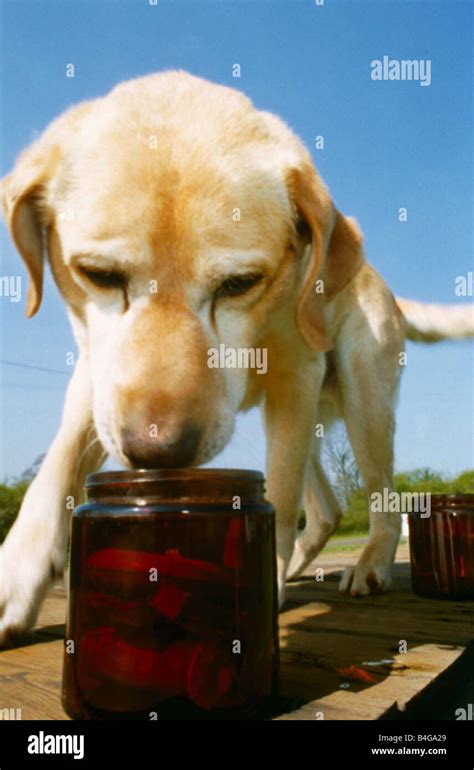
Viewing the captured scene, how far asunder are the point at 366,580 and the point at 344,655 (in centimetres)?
85

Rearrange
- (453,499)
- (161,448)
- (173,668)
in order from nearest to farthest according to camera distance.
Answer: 1. (173,668)
2. (161,448)
3. (453,499)

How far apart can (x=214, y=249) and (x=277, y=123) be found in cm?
57

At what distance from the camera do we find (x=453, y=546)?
172 cm

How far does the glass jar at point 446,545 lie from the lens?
5.57 ft

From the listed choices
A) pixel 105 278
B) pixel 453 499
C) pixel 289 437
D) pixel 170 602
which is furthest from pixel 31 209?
pixel 453 499

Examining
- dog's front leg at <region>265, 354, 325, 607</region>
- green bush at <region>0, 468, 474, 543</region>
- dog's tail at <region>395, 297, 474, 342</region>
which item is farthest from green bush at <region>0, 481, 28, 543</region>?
dog's tail at <region>395, 297, 474, 342</region>

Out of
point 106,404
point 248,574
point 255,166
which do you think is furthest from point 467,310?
point 248,574

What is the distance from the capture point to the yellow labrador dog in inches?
45.4

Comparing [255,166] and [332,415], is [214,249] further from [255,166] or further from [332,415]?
[332,415]

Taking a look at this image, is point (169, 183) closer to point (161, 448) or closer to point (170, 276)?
point (170, 276)

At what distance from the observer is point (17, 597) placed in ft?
4.34

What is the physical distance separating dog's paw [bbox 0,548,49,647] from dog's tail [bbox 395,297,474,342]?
185 centimetres

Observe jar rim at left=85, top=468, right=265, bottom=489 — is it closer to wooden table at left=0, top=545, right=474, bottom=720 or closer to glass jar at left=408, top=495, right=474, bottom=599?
wooden table at left=0, top=545, right=474, bottom=720

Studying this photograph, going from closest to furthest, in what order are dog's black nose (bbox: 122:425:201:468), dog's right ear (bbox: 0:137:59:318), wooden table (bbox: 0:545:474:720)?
wooden table (bbox: 0:545:474:720), dog's black nose (bbox: 122:425:201:468), dog's right ear (bbox: 0:137:59:318)
